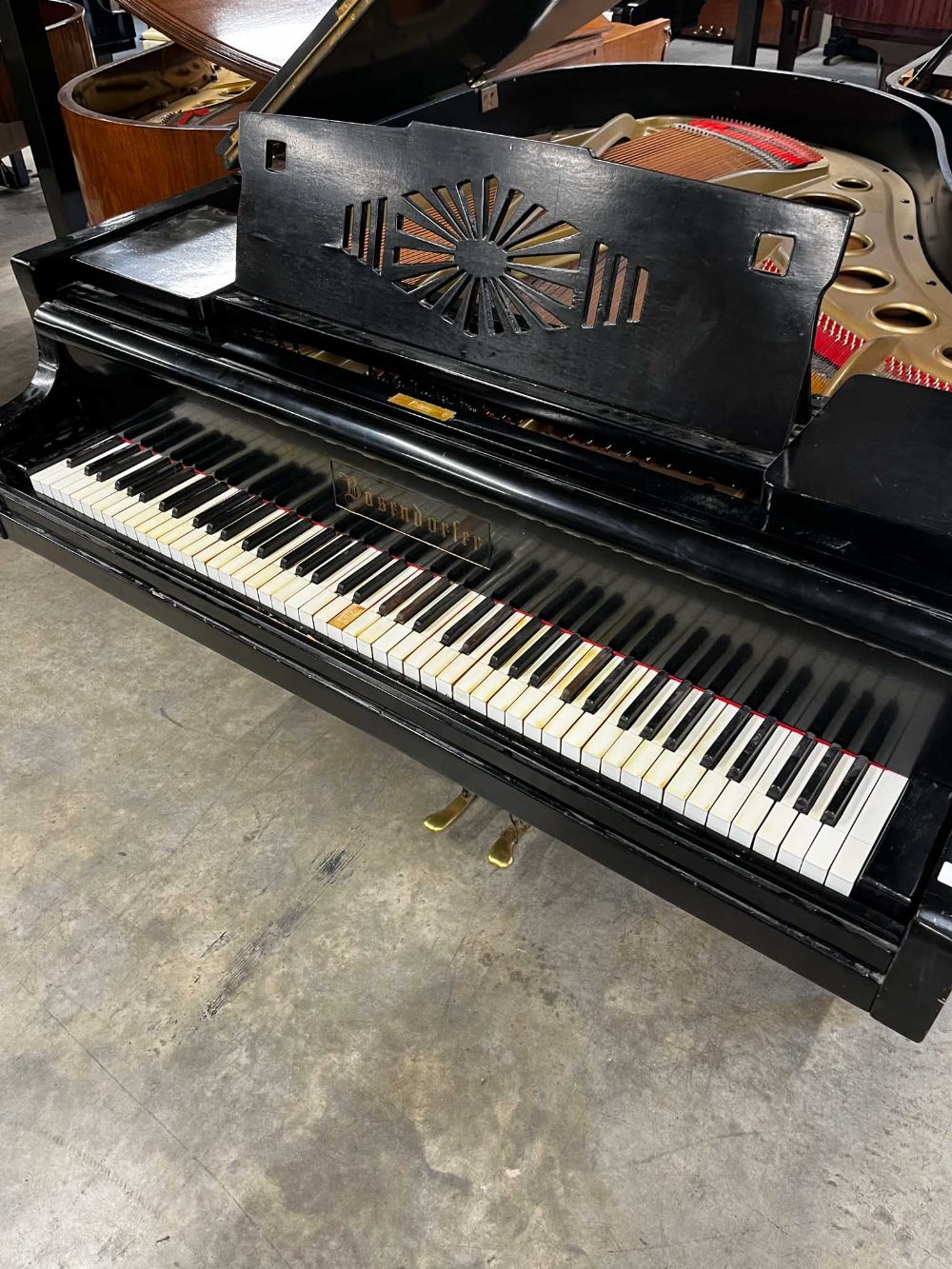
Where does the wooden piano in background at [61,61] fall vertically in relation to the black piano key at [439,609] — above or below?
above

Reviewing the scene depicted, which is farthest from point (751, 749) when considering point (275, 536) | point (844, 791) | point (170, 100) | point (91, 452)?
point (170, 100)

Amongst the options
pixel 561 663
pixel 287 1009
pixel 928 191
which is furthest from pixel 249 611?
pixel 928 191

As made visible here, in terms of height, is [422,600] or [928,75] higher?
[928,75]

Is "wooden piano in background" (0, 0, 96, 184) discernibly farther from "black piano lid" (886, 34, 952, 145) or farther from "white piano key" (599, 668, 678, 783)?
"white piano key" (599, 668, 678, 783)

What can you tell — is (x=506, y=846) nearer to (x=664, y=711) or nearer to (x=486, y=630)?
(x=486, y=630)

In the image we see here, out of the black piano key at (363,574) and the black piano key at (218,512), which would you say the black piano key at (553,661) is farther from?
the black piano key at (218,512)

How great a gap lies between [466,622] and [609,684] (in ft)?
1.07

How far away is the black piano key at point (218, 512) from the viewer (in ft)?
7.58

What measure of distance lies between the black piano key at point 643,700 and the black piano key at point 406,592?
53 cm

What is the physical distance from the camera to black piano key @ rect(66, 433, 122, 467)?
259 centimetres

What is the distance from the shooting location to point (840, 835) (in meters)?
1.57

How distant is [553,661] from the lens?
188 cm

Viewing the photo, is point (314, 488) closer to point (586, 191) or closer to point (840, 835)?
point (586, 191)

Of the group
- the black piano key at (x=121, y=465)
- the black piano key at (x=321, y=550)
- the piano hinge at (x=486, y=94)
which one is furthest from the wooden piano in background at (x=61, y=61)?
the black piano key at (x=321, y=550)
